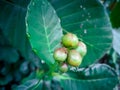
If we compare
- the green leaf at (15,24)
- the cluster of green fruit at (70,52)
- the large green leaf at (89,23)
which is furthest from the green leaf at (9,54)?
the cluster of green fruit at (70,52)

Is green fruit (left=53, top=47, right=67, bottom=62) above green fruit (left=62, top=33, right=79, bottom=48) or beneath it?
beneath

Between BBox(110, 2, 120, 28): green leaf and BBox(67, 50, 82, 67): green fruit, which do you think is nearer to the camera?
BBox(67, 50, 82, 67): green fruit

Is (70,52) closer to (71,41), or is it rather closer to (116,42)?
(71,41)

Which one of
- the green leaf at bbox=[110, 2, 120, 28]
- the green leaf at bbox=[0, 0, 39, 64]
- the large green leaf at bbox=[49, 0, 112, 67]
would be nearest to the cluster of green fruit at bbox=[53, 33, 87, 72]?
the large green leaf at bbox=[49, 0, 112, 67]

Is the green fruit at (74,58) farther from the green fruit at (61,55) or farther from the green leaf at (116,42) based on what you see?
the green leaf at (116,42)

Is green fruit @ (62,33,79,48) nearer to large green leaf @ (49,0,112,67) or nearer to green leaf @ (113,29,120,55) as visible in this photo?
large green leaf @ (49,0,112,67)

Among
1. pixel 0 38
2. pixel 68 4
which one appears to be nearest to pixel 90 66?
pixel 68 4

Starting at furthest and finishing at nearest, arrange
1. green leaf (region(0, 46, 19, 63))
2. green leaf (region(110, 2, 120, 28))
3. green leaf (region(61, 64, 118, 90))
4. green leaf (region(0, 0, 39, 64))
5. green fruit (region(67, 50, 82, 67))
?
green leaf (region(0, 46, 19, 63)) < green leaf (region(110, 2, 120, 28)) < green leaf (region(0, 0, 39, 64)) < green leaf (region(61, 64, 118, 90)) < green fruit (region(67, 50, 82, 67))
